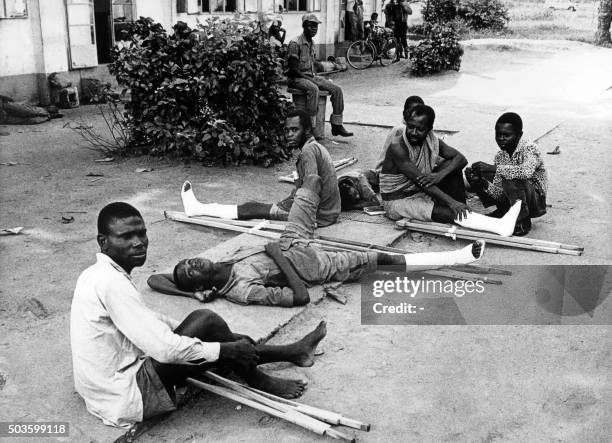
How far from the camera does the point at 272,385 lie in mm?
3660

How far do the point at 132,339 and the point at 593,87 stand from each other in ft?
40.8

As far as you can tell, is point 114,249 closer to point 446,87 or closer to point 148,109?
point 148,109

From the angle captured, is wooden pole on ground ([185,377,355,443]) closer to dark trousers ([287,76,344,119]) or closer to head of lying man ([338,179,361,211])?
head of lying man ([338,179,361,211])

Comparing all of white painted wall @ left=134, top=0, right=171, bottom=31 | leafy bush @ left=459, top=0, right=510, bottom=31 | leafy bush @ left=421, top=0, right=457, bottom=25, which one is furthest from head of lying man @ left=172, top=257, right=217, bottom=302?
leafy bush @ left=459, top=0, right=510, bottom=31

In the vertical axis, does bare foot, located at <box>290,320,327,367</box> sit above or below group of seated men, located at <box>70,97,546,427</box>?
below

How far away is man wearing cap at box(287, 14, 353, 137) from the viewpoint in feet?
30.8

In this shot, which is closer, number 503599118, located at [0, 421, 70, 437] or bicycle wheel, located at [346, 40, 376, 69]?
number 503599118, located at [0, 421, 70, 437]

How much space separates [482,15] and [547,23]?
417cm

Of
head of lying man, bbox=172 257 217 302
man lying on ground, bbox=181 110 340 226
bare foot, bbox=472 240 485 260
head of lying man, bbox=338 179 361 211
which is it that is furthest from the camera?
head of lying man, bbox=338 179 361 211

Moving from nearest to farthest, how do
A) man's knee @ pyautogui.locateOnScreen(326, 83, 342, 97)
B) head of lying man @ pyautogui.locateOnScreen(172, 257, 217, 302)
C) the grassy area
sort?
1. head of lying man @ pyautogui.locateOnScreen(172, 257, 217, 302)
2. man's knee @ pyautogui.locateOnScreen(326, 83, 342, 97)
3. the grassy area

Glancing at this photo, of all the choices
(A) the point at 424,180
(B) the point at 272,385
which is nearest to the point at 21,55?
(A) the point at 424,180

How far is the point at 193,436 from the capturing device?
11.3 ft

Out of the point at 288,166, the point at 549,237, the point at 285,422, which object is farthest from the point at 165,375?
the point at 288,166

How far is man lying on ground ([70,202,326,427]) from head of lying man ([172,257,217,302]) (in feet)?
3.48
